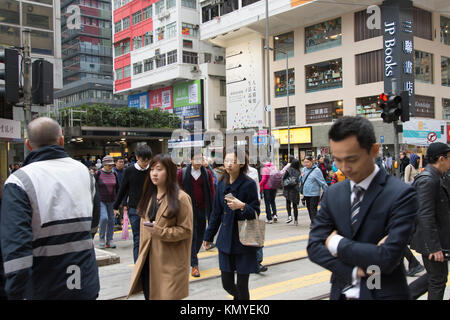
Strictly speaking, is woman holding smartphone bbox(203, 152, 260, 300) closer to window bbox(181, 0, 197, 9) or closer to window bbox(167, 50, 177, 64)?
window bbox(167, 50, 177, 64)

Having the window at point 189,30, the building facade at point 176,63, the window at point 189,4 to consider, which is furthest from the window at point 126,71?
the window at point 189,4

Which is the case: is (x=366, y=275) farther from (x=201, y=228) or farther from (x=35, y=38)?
(x=35, y=38)

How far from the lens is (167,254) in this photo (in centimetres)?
354

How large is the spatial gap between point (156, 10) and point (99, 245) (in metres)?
43.6

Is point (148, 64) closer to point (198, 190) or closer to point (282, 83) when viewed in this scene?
point (282, 83)

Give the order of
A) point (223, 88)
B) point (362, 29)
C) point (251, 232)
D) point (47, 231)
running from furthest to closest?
1. point (223, 88)
2. point (362, 29)
3. point (251, 232)
4. point (47, 231)

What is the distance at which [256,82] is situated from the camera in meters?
39.1

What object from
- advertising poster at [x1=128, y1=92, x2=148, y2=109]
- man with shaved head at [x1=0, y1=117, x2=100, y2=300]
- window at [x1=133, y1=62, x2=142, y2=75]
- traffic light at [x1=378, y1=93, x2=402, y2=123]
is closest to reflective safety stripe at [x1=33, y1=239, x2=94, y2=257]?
man with shaved head at [x1=0, y1=117, x2=100, y2=300]

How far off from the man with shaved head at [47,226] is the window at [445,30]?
3645cm

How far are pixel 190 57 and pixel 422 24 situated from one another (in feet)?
76.1

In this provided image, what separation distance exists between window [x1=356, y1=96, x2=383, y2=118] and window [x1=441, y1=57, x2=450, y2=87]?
6.79m

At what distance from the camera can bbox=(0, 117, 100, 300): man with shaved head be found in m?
2.47

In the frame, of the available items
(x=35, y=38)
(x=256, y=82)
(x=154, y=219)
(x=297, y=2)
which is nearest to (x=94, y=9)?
(x=256, y=82)

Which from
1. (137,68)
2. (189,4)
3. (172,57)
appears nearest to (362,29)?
(189,4)
